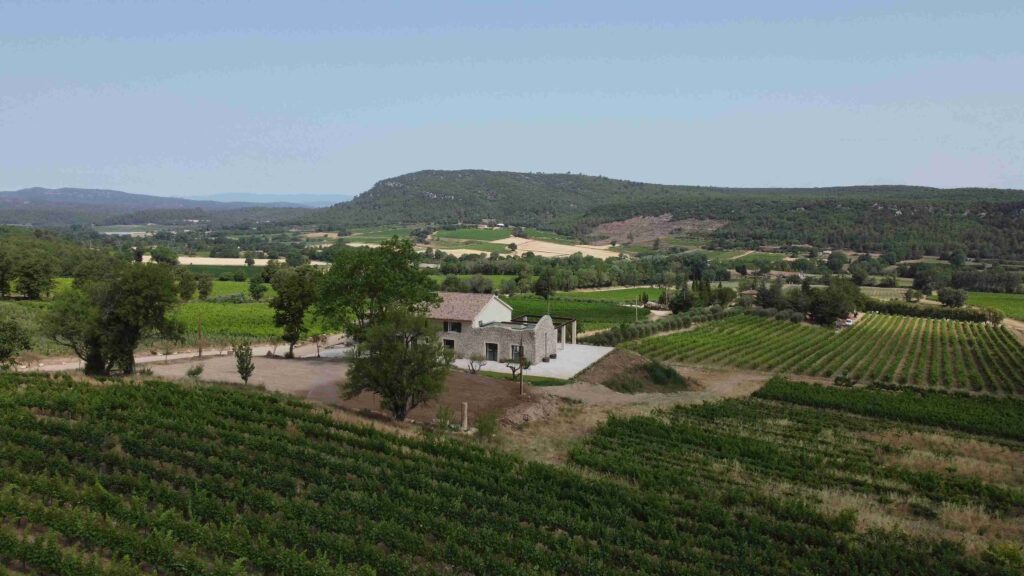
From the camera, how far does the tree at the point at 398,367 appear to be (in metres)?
26.6

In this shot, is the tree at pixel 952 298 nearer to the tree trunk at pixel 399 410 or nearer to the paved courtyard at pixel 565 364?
the paved courtyard at pixel 565 364

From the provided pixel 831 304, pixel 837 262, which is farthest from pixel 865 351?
pixel 837 262

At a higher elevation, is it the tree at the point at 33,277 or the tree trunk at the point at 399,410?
the tree at the point at 33,277

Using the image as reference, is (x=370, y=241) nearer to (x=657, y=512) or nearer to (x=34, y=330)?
(x=34, y=330)

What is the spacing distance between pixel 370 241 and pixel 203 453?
172663 millimetres

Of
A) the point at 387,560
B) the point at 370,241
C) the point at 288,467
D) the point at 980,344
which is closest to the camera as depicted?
the point at 387,560

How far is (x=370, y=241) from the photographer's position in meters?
187

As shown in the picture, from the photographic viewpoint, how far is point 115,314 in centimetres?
3170

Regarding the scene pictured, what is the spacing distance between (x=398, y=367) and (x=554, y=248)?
145 meters

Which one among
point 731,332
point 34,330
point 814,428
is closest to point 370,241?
point 731,332

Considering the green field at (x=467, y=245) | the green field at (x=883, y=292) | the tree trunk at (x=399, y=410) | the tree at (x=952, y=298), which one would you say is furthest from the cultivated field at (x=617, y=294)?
the tree trunk at (x=399, y=410)

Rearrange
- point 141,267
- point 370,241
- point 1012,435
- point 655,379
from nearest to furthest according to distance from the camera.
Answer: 1. point 141,267
2. point 1012,435
3. point 655,379
4. point 370,241

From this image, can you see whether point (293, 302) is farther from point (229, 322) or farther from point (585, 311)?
point (585, 311)

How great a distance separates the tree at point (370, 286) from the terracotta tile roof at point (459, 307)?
4.74 m
